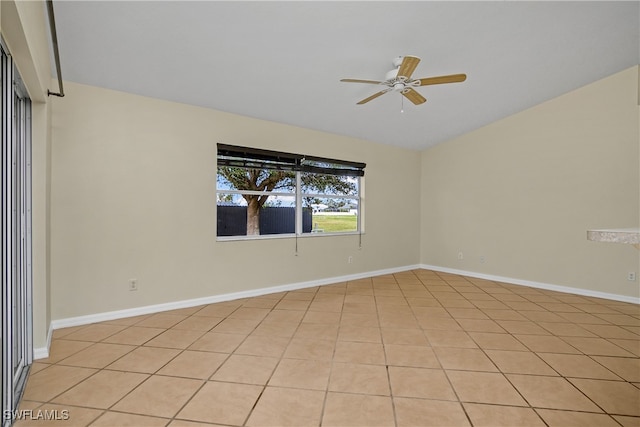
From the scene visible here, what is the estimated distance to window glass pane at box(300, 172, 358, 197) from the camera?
188 inches

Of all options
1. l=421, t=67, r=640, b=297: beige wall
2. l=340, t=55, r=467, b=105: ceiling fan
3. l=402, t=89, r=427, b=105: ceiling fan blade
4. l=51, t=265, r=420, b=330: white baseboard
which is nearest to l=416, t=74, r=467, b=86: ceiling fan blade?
l=340, t=55, r=467, b=105: ceiling fan

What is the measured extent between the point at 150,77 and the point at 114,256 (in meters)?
1.82

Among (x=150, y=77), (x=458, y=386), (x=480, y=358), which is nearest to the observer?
(x=458, y=386)

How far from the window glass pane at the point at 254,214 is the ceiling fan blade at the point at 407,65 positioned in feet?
7.90

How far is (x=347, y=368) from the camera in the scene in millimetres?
2244

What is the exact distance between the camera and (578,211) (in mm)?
4402

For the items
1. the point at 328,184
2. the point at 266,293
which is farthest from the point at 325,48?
the point at 266,293

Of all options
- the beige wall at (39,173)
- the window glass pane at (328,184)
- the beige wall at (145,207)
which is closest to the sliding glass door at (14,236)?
the beige wall at (39,173)

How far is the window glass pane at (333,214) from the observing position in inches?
192

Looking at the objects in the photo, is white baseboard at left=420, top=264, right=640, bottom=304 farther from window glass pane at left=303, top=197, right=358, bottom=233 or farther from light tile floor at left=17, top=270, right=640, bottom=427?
window glass pane at left=303, top=197, right=358, bottom=233

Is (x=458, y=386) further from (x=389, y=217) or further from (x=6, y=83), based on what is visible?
(x=389, y=217)

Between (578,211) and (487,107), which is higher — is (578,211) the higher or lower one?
the lower one

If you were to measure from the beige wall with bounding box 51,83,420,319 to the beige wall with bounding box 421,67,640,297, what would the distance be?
2982mm

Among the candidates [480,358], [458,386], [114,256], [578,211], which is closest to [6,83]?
[114,256]
